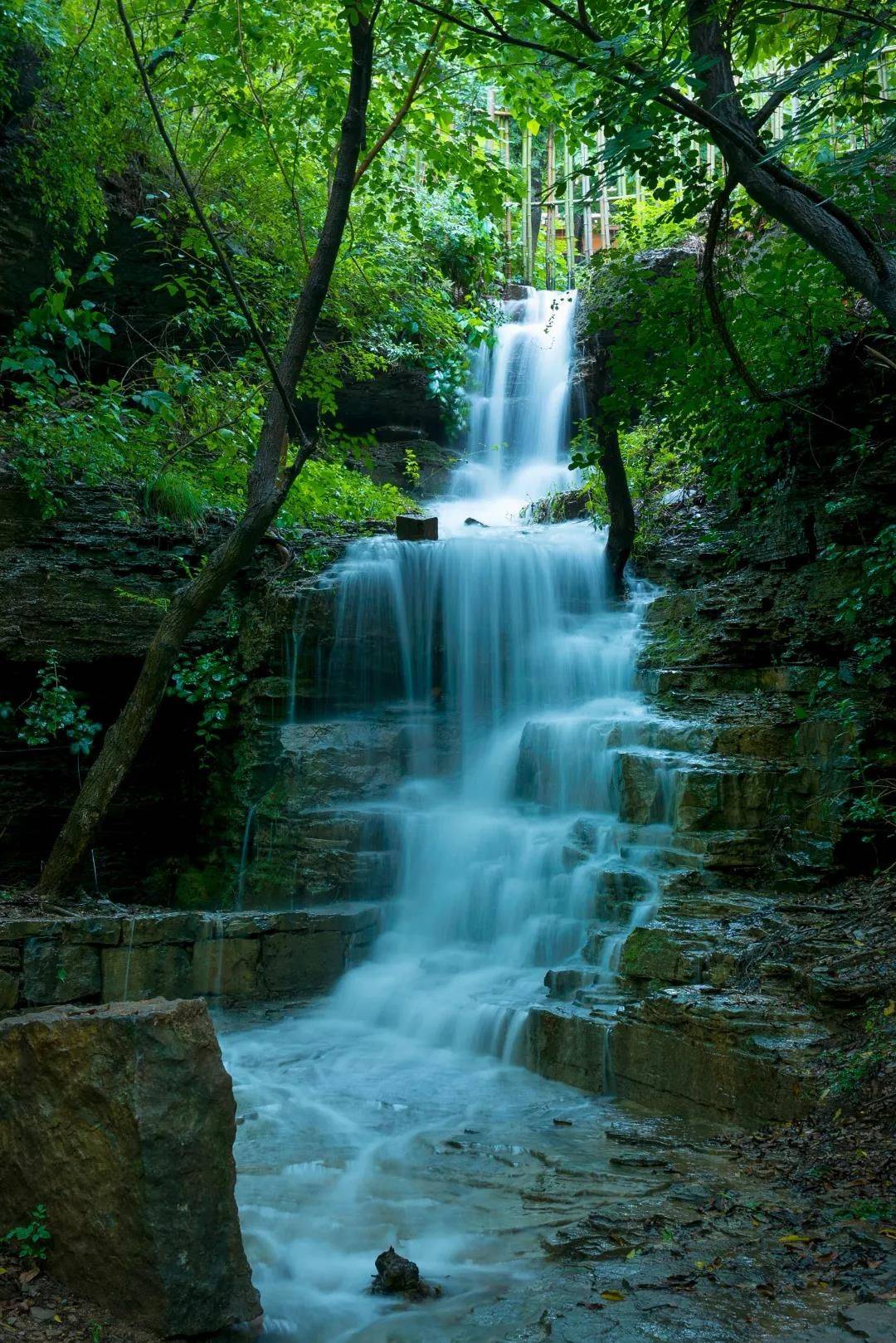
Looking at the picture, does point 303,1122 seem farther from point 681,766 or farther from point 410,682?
point 410,682

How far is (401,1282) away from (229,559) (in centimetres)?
500

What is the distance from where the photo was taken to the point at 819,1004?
4887 millimetres

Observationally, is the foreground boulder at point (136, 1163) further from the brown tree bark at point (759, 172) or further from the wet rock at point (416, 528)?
the wet rock at point (416, 528)

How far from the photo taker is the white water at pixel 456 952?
373 cm

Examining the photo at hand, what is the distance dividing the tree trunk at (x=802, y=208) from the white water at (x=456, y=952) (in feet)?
13.1

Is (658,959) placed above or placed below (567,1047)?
above

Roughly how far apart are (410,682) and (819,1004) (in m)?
6.23

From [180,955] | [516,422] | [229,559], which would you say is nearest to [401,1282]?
[180,955]

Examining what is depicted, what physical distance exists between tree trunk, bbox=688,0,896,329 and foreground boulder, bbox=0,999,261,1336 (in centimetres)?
431

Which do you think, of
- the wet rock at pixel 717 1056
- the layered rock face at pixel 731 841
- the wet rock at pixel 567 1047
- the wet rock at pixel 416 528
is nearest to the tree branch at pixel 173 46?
the wet rock at pixel 416 528

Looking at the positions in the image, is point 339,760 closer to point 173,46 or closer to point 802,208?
point 802,208

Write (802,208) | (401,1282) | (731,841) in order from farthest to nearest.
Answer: (731,841) → (802,208) → (401,1282)

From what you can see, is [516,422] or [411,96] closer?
[411,96]

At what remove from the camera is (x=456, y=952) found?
24.9 feet
